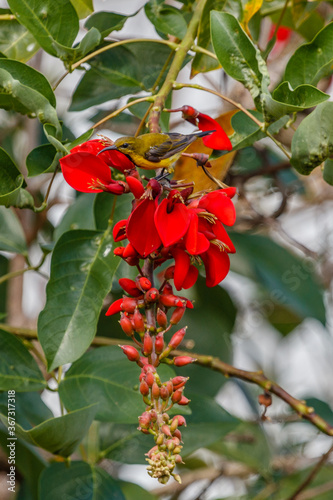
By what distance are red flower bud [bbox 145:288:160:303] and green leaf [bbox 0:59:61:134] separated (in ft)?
0.76

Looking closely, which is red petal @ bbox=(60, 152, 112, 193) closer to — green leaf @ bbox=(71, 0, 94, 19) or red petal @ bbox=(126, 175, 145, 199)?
red petal @ bbox=(126, 175, 145, 199)

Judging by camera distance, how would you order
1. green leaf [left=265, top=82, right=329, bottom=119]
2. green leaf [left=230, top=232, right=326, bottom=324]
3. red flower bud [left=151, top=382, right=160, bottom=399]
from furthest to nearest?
green leaf [left=230, top=232, right=326, bottom=324] < green leaf [left=265, top=82, right=329, bottom=119] < red flower bud [left=151, top=382, right=160, bottom=399]

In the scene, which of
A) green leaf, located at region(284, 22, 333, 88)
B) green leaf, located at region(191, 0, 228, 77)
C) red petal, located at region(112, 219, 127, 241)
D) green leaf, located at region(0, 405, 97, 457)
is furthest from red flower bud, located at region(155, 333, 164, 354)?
green leaf, located at region(191, 0, 228, 77)

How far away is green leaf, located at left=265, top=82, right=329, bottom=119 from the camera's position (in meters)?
0.57

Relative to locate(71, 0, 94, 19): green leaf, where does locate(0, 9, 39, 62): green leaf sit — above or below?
below

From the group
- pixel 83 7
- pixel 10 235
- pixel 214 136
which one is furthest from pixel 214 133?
pixel 10 235

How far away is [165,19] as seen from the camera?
788 millimetres

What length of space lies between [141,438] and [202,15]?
63cm

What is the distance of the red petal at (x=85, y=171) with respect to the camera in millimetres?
560

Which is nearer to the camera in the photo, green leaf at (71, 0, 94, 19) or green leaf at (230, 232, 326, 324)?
green leaf at (71, 0, 94, 19)

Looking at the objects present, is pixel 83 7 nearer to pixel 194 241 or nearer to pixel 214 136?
pixel 214 136

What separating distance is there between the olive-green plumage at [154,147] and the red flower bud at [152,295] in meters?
0.13

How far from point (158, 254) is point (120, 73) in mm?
391

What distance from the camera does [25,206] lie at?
25.2 inches
